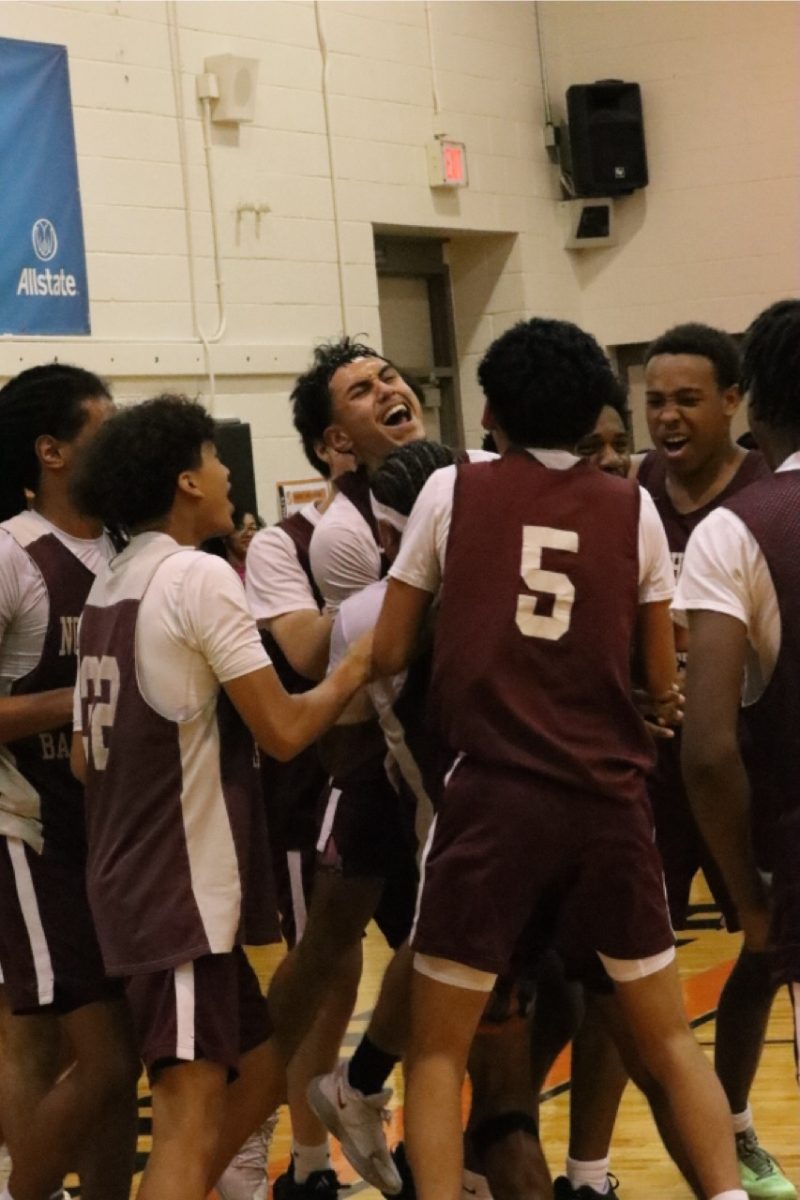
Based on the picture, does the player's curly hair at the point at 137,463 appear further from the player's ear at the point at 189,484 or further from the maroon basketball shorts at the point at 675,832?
the maroon basketball shorts at the point at 675,832

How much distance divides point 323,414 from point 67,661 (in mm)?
912

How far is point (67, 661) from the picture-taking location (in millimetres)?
3301

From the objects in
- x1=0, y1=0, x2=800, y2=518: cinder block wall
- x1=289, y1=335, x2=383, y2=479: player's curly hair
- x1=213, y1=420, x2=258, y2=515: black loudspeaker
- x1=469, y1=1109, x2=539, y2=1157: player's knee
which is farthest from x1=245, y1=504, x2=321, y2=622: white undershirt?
x1=213, y1=420, x2=258, y2=515: black loudspeaker

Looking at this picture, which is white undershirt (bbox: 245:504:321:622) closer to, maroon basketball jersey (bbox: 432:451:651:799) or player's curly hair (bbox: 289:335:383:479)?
player's curly hair (bbox: 289:335:383:479)

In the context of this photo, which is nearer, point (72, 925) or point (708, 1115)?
point (708, 1115)

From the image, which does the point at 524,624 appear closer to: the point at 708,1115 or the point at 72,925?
the point at 708,1115

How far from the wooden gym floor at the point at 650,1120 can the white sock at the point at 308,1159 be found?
3.6 inches

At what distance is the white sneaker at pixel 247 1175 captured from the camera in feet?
11.5

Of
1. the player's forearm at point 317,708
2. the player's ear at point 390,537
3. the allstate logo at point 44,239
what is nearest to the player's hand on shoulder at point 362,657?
the player's forearm at point 317,708

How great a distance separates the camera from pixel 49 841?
327 centimetres

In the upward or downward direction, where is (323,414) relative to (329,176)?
downward

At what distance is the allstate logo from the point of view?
7.24m

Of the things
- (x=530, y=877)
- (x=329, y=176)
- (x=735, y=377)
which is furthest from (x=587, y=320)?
(x=530, y=877)

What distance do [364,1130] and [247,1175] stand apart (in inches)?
9.5
